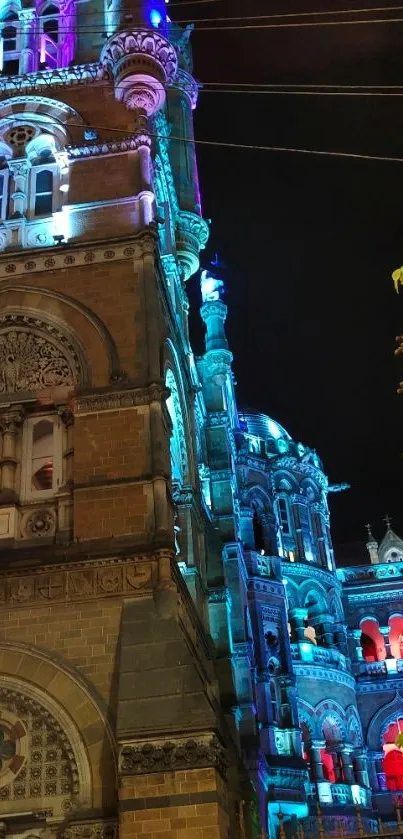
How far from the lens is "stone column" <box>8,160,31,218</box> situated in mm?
19375

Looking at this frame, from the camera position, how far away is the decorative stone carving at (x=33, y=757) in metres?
13.1

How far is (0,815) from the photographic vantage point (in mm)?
13125

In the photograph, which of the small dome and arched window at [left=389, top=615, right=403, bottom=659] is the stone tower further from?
arched window at [left=389, top=615, right=403, bottom=659]

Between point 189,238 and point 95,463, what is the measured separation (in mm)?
12737

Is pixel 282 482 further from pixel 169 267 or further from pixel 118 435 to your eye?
pixel 118 435

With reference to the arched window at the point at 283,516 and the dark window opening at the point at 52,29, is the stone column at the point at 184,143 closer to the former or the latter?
the dark window opening at the point at 52,29

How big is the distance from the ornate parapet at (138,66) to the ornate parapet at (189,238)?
21.0ft

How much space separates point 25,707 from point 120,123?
1230cm

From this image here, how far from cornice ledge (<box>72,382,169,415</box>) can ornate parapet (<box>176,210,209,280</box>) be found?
11.2 meters

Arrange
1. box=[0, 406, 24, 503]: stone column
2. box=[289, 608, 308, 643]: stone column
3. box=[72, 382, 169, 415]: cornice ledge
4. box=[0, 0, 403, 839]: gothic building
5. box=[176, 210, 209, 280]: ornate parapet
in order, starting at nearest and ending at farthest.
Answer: box=[0, 0, 403, 839]: gothic building < box=[0, 406, 24, 503]: stone column < box=[72, 382, 169, 415]: cornice ledge < box=[176, 210, 209, 280]: ornate parapet < box=[289, 608, 308, 643]: stone column

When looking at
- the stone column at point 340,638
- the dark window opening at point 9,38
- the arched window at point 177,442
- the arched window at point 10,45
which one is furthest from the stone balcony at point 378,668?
the dark window opening at point 9,38

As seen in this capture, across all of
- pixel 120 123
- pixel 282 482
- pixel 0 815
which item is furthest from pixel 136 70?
pixel 282 482

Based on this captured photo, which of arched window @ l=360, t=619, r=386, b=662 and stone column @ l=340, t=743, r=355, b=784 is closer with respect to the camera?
stone column @ l=340, t=743, r=355, b=784

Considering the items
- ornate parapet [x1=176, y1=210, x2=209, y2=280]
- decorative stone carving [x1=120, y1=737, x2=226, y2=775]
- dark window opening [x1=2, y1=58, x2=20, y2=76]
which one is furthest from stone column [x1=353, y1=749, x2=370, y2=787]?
dark window opening [x1=2, y1=58, x2=20, y2=76]
